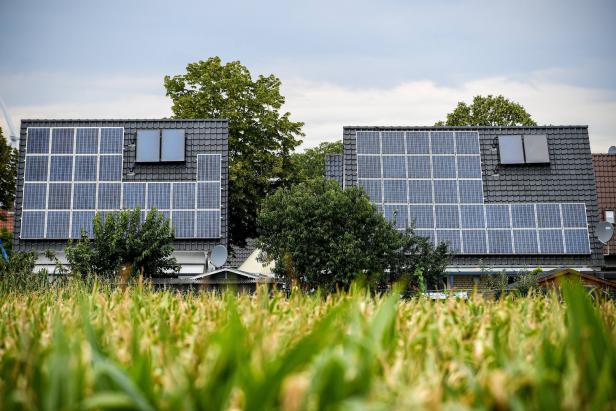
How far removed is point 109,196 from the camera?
35.1m

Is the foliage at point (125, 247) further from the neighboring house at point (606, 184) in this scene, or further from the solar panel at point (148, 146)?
the neighboring house at point (606, 184)

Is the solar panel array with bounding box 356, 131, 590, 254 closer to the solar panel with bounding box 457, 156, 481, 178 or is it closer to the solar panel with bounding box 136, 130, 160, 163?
the solar panel with bounding box 457, 156, 481, 178

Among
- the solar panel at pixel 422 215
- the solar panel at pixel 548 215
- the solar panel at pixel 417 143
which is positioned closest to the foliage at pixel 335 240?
the solar panel at pixel 422 215

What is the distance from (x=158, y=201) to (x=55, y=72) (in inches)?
462

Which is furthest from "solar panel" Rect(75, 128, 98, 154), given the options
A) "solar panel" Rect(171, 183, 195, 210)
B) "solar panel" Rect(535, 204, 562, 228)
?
"solar panel" Rect(535, 204, 562, 228)

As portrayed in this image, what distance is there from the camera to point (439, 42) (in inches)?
1489

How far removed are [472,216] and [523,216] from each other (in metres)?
2.68

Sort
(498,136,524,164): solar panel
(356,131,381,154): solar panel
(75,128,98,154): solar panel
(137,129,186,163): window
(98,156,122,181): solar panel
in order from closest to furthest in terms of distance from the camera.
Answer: (98,156,122,181): solar panel
(137,129,186,163): window
(75,128,98,154): solar panel
(356,131,381,154): solar panel
(498,136,524,164): solar panel

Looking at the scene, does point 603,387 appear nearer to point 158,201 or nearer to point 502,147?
point 158,201

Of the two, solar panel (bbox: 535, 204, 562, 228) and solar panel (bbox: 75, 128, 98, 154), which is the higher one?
solar panel (bbox: 75, 128, 98, 154)

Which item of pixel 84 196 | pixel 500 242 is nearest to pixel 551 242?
pixel 500 242

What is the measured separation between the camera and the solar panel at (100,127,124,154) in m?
36.2

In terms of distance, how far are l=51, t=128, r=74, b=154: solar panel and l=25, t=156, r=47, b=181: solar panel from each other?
77cm

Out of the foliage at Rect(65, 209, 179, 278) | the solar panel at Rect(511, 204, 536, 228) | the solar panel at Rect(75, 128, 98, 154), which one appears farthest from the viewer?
the solar panel at Rect(75, 128, 98, 154)
